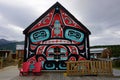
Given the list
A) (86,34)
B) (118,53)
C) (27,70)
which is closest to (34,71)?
(27,70)

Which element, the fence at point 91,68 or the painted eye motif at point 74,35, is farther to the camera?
the painted eye motif at point 74,35

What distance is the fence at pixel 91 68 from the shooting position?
34.0ft

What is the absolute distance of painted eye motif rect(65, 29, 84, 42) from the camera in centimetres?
1291

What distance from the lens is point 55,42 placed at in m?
12.8

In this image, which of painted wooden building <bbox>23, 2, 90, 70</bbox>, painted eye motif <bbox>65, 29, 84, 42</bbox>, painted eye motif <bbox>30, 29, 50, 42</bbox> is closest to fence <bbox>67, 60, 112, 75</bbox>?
painted wooden building <bbox>23, 2, 90, 70</bbox>

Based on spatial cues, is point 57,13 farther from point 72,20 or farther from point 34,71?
point 34,71

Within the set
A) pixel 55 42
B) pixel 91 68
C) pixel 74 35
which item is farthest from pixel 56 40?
pixel 91 68

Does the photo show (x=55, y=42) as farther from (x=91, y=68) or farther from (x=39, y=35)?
(x=91, y=68)

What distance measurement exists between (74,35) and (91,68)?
3678 mm

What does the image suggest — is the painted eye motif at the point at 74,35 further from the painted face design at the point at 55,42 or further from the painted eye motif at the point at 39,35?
the painted eye motif at the point at 39,35

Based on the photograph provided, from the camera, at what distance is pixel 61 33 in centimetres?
1295

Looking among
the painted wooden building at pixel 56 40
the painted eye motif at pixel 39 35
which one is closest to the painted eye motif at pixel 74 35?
the painted wooden building at pixel 56 40

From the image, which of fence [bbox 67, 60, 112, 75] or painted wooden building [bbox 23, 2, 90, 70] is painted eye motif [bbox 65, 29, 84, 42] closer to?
painted wooden building [bbox 23, 2, 90, 70]

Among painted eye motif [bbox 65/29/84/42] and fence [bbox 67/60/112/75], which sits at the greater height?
painted eye motif [bbox 65/29/84/42]
